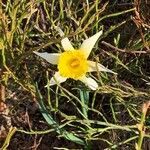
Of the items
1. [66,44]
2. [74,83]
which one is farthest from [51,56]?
[74,83]

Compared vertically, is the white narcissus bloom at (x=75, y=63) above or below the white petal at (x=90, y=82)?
above

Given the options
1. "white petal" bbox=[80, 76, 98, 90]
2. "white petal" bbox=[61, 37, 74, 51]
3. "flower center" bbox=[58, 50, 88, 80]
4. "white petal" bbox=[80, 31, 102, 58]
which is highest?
"white petal" bbox=[61, 37, 74, 51]

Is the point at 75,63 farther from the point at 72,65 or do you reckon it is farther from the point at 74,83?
the point at 74,83

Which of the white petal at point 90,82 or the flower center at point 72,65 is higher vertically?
the flower center at point 72,65

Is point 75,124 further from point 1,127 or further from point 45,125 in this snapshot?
point 1,127

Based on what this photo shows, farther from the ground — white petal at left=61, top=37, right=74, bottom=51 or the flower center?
white petal at left=61, top=37, right=74, bottom=51

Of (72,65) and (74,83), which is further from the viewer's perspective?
(74,83)

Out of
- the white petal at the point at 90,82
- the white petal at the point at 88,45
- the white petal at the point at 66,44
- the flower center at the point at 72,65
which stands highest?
the white petal at the point at 66,44
